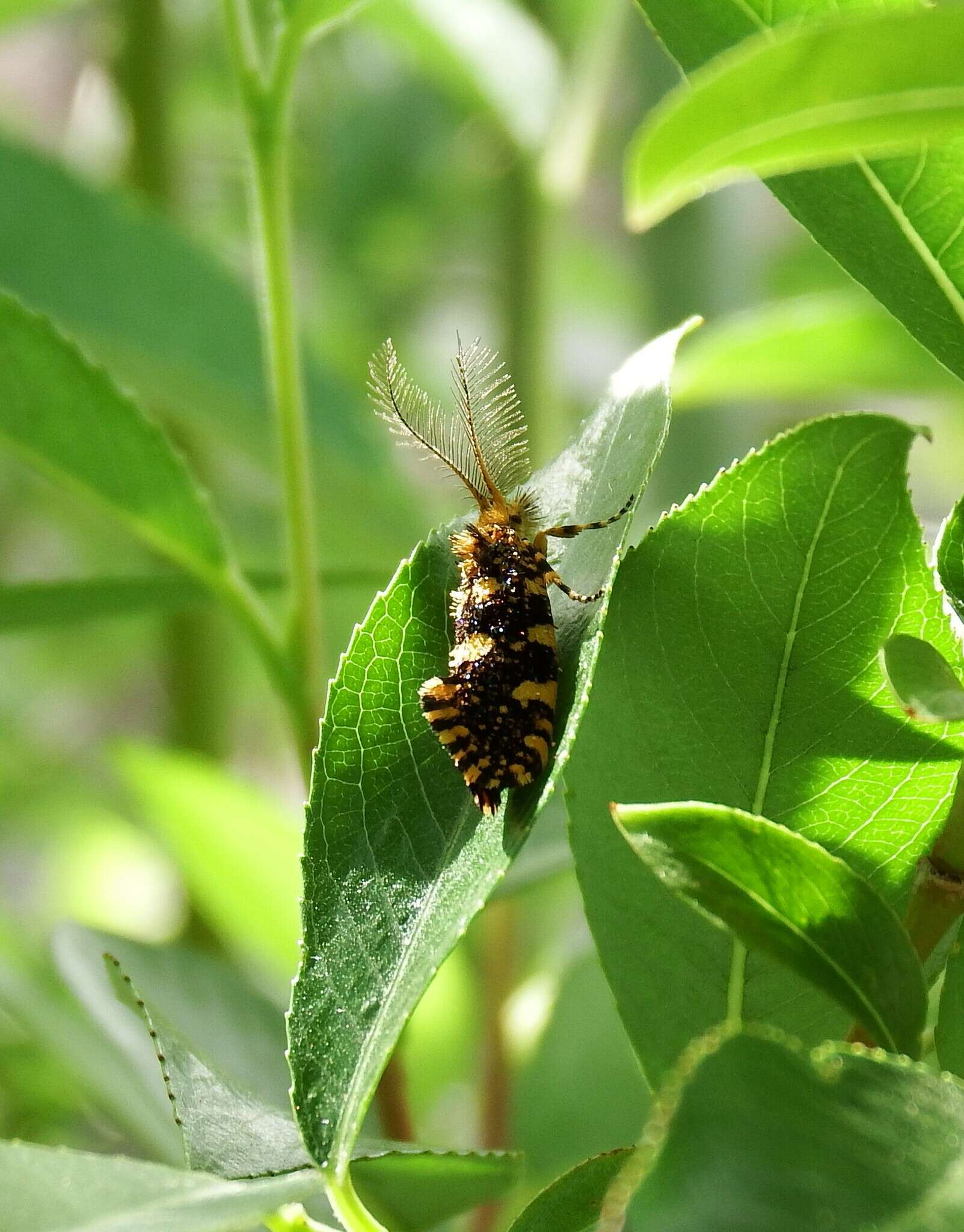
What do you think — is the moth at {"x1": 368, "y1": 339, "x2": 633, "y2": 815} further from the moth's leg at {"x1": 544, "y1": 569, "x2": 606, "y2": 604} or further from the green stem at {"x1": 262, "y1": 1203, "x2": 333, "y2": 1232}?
the green stem at {"x1": 262, "y1": 1203, "x2": 333, "y2": 1232}

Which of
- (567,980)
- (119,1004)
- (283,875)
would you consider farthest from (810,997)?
(283,875)

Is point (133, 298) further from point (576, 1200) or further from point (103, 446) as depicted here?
point (576, 1200)

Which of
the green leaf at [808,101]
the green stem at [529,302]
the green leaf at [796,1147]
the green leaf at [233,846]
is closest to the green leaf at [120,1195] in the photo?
the green leaf at [796,1147]

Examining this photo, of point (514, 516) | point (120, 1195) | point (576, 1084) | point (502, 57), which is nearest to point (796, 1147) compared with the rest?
point (120, 1195)

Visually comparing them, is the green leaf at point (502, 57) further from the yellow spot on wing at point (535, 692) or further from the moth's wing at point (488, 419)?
the yellow spot on wing at point (535, 692)

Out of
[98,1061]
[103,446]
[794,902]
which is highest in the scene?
[103,446]
